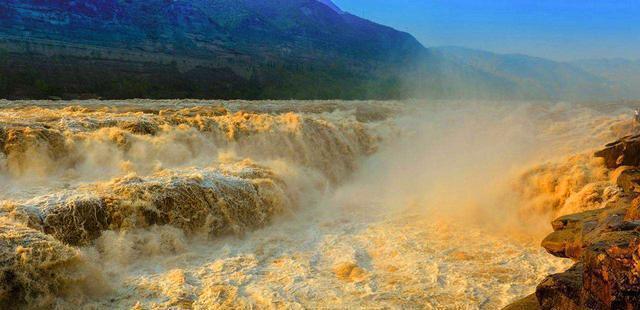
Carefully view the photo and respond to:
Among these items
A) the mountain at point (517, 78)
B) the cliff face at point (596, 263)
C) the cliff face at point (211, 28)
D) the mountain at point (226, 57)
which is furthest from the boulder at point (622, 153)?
the cliff face at point (211, 28)

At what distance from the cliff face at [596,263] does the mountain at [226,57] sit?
27.3 m

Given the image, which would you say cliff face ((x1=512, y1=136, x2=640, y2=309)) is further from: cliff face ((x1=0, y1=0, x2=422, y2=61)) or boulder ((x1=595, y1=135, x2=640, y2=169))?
cliff face ((x1=0, y1=0, x2=422, y2=61))

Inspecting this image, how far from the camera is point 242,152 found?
42.1ft

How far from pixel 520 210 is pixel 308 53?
59.9 m

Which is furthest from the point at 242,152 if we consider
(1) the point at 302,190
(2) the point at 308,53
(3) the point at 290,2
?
(3) the point at 290,2

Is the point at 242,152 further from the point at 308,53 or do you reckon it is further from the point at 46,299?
the point at 308,53

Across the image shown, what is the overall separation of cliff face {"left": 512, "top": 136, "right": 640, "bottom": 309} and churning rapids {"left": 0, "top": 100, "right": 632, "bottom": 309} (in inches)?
21.6

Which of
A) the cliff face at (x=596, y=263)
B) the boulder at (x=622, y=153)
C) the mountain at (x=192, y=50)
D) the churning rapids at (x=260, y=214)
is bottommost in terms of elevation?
the churning rapids at (x=260, y=214)

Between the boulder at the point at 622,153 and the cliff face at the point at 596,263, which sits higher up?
the boulder at the point at 622,153

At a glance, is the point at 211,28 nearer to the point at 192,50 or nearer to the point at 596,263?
the point at 192,50

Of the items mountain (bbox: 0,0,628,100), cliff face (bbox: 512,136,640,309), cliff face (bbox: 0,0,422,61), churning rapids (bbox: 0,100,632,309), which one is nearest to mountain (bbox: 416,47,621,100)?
mountain (bbox: 0,0,628,100)

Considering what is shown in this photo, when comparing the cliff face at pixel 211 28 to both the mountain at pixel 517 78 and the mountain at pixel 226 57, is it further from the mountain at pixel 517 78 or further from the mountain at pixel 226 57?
the mountain at pixel 517 78

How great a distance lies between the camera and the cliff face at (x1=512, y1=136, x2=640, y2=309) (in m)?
3.69

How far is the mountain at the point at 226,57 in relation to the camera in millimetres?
33406
